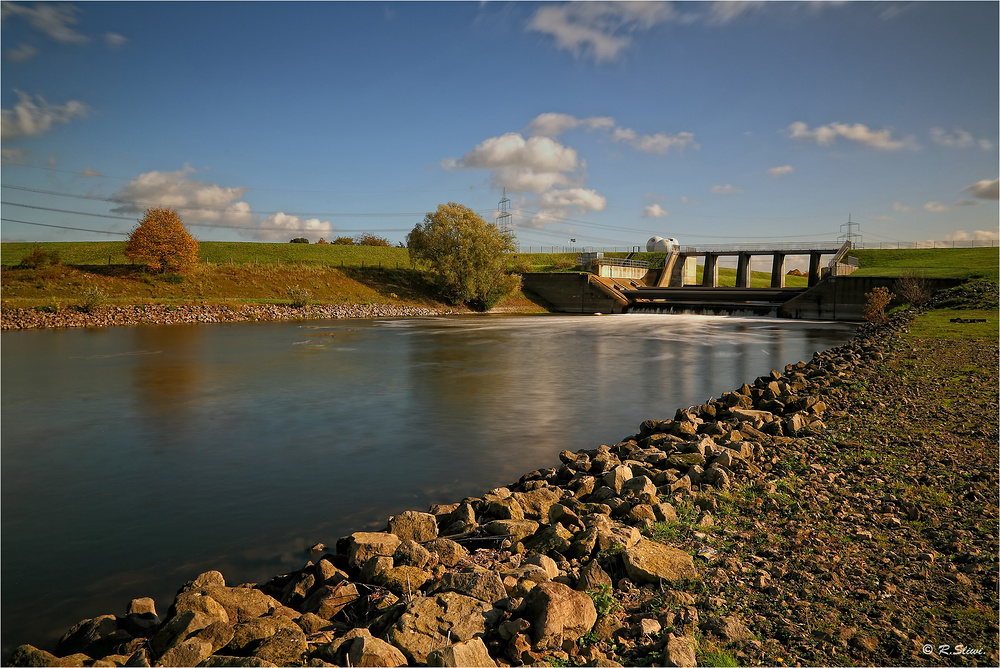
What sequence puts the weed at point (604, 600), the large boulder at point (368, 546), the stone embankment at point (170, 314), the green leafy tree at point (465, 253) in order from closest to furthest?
the weed at point (604, 600) → the large boulder at point (368, 546) → the stone embankment at point (170, 314) → the green leafy tree at point (465, 253)

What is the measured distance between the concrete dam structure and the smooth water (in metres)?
33.2

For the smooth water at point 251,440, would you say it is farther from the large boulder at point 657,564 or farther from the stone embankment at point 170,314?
the stone embankment at point 170,314

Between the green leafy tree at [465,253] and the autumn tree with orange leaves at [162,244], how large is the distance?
23.5 meters

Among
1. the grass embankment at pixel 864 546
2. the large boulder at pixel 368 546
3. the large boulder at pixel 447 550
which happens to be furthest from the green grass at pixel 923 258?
the large boulder at pixel 368 546

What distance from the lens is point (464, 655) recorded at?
3768 millimetres

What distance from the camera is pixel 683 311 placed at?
217 feet

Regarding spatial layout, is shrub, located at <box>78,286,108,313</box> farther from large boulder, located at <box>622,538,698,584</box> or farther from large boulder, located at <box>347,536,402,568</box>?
large boulder, located at <box>622,538,698,584</box>

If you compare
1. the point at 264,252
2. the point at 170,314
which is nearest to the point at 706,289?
the point at 170,314

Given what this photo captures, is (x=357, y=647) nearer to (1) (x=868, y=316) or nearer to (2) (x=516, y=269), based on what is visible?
(1) (x=868, y=316)

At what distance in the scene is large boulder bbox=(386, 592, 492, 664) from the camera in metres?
3.95

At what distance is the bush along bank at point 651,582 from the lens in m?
A: 4.01

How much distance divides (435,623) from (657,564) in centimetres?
208

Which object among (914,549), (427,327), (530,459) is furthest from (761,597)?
(427,327)

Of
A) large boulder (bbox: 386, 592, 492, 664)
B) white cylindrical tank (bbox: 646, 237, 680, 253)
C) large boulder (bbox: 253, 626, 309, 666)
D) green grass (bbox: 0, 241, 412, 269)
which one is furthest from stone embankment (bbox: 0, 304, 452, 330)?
white cylindrical tank (bbox: 646, 237, 680, 253)
